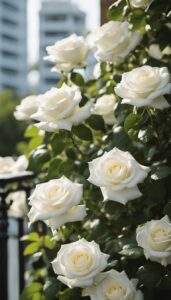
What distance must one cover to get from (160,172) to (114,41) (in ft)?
1.34

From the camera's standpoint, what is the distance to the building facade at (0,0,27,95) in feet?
184

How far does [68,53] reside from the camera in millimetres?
1468

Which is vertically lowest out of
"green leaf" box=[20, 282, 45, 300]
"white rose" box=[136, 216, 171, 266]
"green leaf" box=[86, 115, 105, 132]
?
"green leaf" box=[20, 282, 45, 300]

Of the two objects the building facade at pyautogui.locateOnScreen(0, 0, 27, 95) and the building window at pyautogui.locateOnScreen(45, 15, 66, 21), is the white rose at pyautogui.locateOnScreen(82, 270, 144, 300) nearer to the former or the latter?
the building facade at pyautogui.locateOnScreen(0, 0, 27, 95)

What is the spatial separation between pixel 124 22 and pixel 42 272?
0.83m

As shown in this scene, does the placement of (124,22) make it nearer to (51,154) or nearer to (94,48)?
(94,48)

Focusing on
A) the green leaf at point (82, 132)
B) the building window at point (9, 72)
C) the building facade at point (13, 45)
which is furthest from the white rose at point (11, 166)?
the building window at point (9, 72)

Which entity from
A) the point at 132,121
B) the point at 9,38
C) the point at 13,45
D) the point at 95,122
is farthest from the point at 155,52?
the point at 9,38

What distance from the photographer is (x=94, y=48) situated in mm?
1574

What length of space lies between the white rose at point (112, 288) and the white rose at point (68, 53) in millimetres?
617

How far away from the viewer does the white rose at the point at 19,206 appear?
1777 mm

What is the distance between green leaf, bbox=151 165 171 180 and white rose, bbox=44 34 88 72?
0.44 m

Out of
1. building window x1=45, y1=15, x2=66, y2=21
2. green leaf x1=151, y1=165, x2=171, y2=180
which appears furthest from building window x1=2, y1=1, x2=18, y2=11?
green leaf x1=151, y1=165, x2=171, y2=180

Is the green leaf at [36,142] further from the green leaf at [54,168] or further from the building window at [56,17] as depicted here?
the building window at [56,17]
